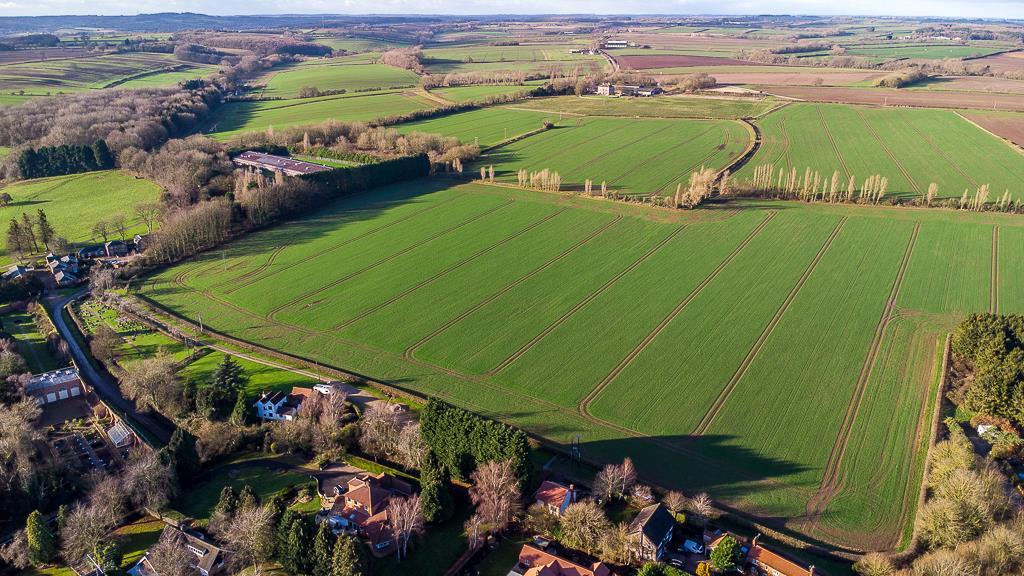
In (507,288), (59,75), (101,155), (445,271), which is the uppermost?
(59,75)

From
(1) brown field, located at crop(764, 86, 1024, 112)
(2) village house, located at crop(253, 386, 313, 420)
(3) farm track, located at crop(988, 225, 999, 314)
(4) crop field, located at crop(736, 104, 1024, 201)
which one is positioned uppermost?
(1) brown field, located at crop(764, 86, 1024, 112)

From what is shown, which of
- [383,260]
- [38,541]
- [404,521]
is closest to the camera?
[38,541]

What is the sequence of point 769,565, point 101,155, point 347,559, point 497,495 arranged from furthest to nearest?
point 101,155
point 497,495
point 769,565
point 347,559

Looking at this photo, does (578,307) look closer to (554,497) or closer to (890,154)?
(554,497)

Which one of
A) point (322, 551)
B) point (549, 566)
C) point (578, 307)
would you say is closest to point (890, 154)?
point (578, 307)

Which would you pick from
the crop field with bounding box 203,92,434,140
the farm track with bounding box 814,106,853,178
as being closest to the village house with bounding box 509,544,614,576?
the farm track with bounding box 814,106,853,178

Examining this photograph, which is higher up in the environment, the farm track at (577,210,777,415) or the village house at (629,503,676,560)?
the farm track at (577,210,777,415)

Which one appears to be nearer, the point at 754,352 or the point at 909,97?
the point at 754,352

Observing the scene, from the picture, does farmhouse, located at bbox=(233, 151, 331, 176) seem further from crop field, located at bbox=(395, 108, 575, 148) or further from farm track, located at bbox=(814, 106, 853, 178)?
farm track, located at bbox=(814, 106, 853, 178)
